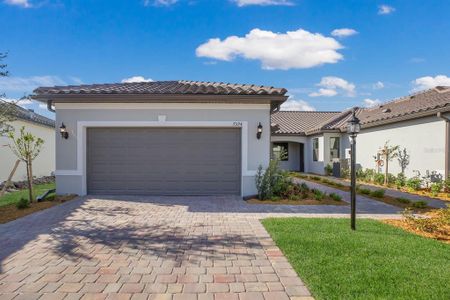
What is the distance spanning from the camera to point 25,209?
8.26m

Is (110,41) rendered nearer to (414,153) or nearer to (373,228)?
(373,228)

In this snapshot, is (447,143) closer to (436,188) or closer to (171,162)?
(436,188)

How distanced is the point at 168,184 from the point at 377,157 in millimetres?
11317

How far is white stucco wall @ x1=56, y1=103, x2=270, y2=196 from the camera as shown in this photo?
404 inches

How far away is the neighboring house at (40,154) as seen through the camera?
15719mm

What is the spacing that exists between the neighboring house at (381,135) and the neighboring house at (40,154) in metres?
13.4

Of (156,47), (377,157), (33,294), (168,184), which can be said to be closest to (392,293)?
(33,294)

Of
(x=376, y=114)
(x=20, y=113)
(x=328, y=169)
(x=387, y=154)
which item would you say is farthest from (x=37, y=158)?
(x=376, y=114)

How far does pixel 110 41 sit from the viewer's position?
13078 millimetres

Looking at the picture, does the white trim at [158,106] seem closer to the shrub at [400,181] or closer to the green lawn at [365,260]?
the green lawn at [365,260]

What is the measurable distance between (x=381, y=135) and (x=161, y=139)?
463 inches

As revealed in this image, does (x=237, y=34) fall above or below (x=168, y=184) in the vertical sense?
above

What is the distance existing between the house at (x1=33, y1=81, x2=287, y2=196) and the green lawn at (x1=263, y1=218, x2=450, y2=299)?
4241 mm

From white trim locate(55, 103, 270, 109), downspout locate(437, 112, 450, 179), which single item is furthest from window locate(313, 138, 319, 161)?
white trim locate(55, 103, 270, 109)
